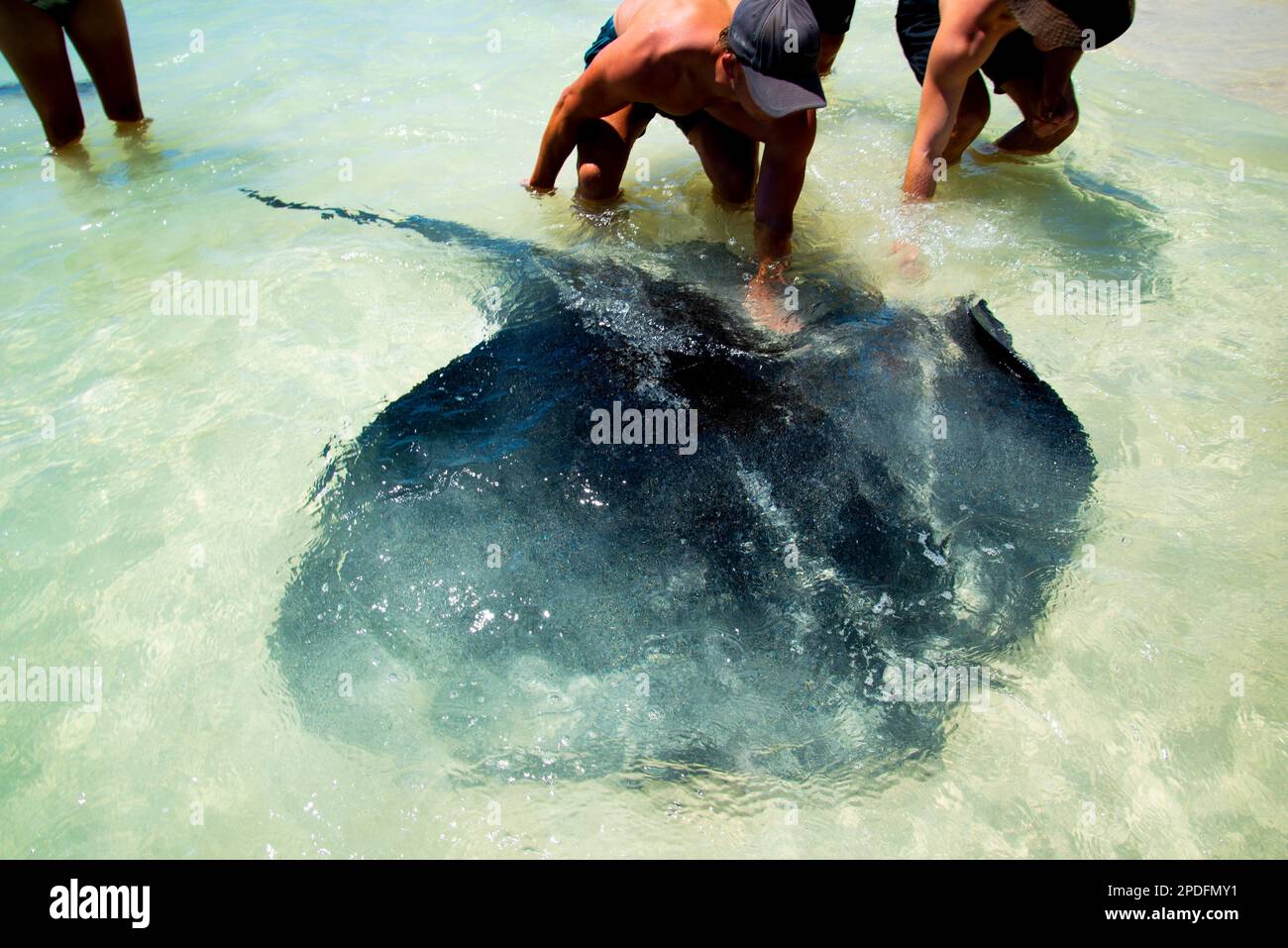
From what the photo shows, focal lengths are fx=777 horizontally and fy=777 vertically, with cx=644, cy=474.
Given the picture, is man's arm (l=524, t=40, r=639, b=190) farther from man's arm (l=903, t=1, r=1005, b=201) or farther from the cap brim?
man's arm (l=903, t=1, r=1005, b=201)

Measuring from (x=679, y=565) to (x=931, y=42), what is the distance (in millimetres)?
4496

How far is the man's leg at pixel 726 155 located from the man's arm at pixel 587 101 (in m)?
0.61

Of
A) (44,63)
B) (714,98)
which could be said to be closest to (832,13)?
(714,98)

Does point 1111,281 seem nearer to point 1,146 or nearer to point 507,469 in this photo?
point 507,469

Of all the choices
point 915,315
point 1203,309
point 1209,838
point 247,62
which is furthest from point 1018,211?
point 247,62

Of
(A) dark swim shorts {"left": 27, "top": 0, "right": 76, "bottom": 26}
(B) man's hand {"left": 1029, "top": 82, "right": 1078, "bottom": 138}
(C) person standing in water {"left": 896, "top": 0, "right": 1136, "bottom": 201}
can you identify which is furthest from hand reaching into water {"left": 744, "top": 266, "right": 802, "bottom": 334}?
(A) dark swim shorts {"left": 27, "top": 0, "right": 76, "bottom": 26}

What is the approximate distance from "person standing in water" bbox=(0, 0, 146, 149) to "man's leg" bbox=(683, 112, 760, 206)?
4.01 m

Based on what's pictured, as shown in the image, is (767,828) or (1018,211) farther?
(1018,211)

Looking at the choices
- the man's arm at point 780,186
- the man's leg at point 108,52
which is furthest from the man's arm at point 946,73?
the man's leg at point 108,52

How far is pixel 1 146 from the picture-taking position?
5.82 meters

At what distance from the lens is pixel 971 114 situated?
16.5 feet

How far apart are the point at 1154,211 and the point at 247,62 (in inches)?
297

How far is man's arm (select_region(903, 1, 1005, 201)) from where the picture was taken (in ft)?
13.5

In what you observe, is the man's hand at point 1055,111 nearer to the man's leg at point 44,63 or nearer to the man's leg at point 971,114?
the man's leg at point 971,114
